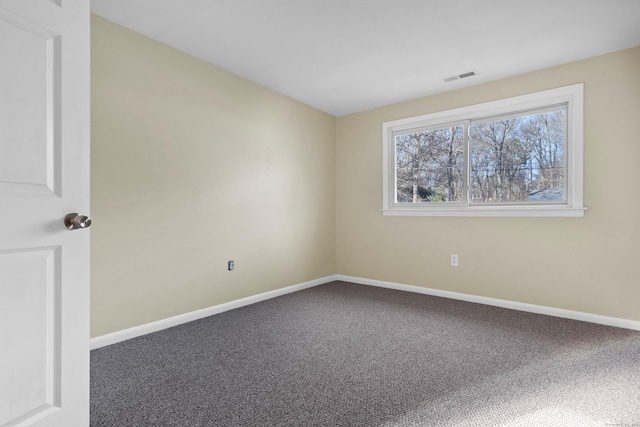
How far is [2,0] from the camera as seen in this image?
3.38ft

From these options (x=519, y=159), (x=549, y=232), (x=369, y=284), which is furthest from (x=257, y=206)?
(x=549, y=232)

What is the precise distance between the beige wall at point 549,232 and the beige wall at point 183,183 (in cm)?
103

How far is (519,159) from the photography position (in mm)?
3316

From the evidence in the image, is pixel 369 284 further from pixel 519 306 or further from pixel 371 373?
pixel 371 373

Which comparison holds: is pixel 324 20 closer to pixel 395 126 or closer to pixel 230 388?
pixel 395 126

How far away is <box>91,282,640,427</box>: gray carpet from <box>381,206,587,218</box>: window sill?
0.92 meters

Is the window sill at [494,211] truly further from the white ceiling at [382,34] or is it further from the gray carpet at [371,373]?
the white ceiling at [382,34]

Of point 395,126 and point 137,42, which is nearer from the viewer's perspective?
point 137,42

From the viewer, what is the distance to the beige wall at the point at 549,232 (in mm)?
2734

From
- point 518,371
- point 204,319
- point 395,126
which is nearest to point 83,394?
point 204,319

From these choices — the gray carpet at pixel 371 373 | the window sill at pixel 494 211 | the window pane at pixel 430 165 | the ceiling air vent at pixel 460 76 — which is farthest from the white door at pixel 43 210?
the window pane at pixel 430 165

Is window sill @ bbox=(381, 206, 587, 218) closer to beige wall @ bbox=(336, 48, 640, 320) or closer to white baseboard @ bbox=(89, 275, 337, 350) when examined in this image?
beige wall @ bbox=(336, 48, 640, 320)

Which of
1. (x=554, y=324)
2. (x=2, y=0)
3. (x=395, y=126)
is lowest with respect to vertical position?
(x=554, y=324)

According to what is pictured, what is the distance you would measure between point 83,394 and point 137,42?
238 centimetres
